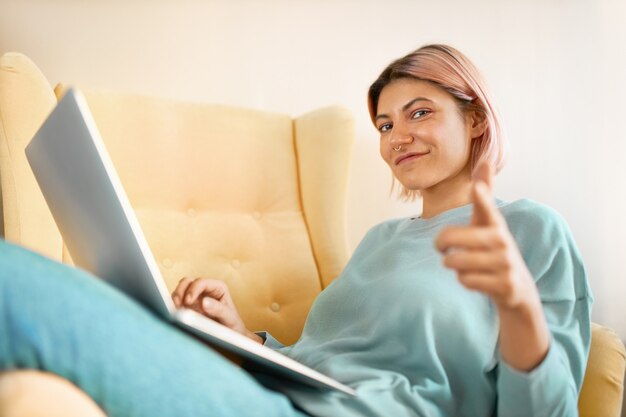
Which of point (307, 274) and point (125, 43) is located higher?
point (125, 43)

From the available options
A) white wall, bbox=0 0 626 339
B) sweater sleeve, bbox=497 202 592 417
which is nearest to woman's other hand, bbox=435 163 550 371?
sweater sleeve, bbox=497 202 592 417

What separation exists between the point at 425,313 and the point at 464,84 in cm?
44

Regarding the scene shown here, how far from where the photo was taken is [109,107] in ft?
3.95

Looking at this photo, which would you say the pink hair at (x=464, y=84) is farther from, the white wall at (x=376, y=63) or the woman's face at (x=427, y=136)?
the white wall at (x=376, y=63)

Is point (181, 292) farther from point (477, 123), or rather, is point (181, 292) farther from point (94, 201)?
point (477, 123)

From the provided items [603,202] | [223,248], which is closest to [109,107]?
[223,248]

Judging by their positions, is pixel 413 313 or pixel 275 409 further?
pixel 413 313

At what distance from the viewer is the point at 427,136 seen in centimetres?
95

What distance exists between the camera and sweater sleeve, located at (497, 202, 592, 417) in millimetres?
663

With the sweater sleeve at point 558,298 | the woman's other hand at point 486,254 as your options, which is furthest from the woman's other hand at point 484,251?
the sweater sleeve at point 558,298

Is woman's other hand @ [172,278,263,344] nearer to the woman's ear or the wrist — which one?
the wrist

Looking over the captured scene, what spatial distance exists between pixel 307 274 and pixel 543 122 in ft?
2.53

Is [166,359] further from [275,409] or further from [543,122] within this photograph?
[543,122]

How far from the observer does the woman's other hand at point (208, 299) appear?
2.92ft
